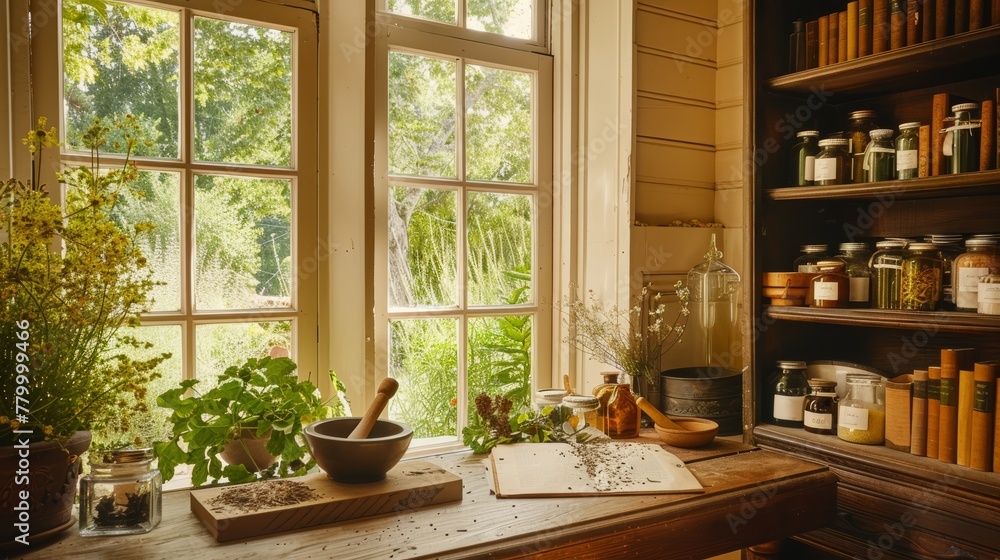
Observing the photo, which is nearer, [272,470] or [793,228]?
[272,470]

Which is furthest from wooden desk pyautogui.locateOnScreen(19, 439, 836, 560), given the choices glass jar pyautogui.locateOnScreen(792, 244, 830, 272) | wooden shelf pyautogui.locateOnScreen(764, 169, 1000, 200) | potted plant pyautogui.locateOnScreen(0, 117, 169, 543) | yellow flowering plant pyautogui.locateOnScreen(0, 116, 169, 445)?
wooden shelf pyautogui.locateOnScreen(764, 169, 1000, 200)

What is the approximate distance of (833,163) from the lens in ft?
6.66

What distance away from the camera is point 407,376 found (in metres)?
2.31

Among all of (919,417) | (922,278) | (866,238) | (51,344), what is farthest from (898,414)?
(51,344)

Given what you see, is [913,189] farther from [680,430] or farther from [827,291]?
[680,430]

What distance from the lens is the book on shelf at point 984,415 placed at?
165 cm

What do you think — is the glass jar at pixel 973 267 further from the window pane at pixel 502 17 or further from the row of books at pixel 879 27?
the window pane at pixel 502 17

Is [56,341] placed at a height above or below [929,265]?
below

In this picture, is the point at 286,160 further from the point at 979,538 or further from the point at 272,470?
the point at 979,538

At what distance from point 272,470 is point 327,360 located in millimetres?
529

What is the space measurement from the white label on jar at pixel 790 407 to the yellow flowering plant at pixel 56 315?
A: 1657 mm

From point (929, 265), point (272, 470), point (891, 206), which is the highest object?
point (891, 206)

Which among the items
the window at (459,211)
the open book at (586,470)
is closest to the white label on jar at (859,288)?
the open book at (586,470)

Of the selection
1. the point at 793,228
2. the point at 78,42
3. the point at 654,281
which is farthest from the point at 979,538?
the point at 78,42
